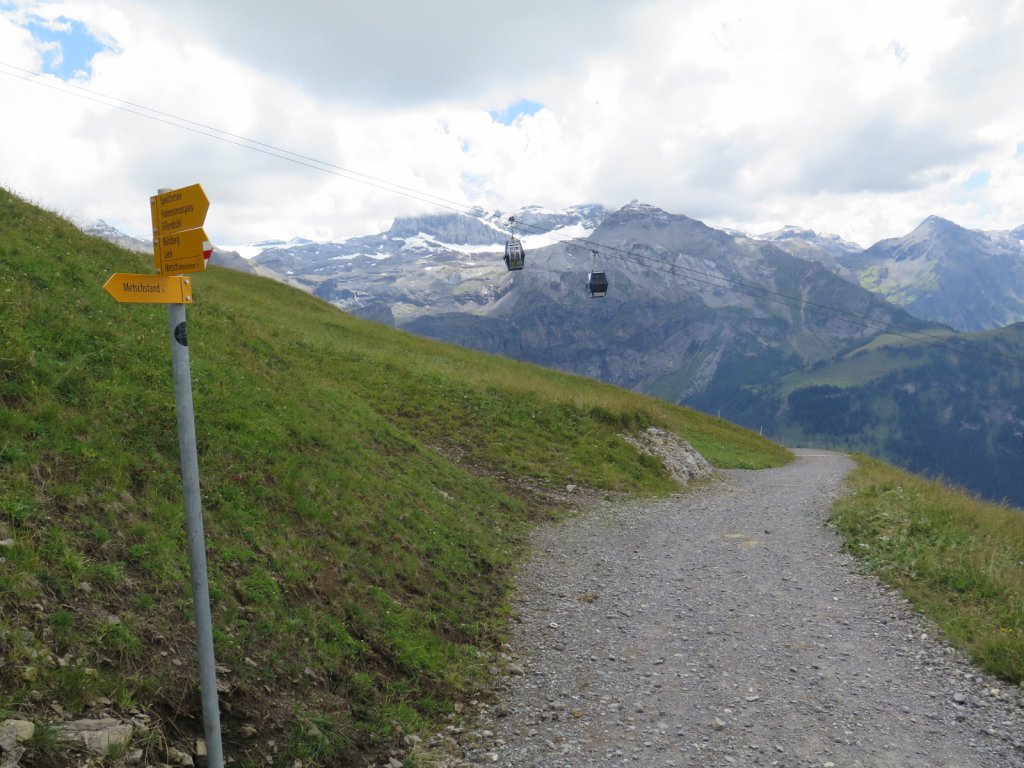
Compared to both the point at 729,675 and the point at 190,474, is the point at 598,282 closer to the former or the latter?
the point at 729,675

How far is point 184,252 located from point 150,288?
0.48 metres

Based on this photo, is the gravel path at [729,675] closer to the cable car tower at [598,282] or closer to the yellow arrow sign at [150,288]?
the yellow arrow sign at [150,288]

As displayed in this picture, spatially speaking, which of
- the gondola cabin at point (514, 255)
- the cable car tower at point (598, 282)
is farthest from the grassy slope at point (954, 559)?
the gondola cabin at point (514, 255)

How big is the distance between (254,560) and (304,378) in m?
12.1

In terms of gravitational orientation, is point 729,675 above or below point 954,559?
below

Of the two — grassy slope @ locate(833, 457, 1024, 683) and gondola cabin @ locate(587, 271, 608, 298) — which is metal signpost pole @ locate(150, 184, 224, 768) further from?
gondola cabin @ locate(587, 271, 608, 298)

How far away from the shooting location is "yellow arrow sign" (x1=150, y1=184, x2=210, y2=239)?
562 cm

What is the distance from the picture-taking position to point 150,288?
18.5 ft

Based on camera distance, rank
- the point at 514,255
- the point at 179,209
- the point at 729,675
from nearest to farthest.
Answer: the point at 179,209
the point at 729,675
the point at 514,255

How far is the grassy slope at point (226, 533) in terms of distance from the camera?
7.30 metres

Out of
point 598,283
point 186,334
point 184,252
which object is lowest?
point 186,334

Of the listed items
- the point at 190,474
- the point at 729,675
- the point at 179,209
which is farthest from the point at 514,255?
the point at 190,474

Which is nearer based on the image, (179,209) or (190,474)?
(190,474)

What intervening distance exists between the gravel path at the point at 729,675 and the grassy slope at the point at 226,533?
4.52ft
